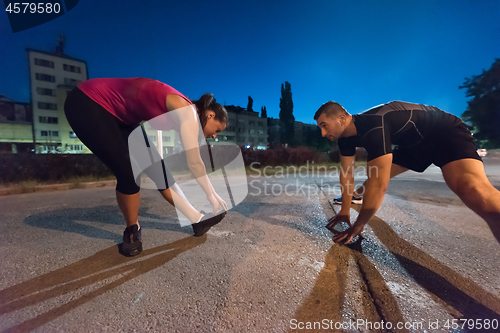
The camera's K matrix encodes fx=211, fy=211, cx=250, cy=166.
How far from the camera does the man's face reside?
198 cm

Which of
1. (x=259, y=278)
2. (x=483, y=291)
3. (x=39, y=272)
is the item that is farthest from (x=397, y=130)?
(x=39, y=272)

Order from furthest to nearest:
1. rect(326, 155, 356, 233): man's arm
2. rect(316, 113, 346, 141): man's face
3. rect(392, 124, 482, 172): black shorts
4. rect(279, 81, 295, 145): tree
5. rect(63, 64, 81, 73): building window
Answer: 1. rect(279, 81, 295, 145): tree
2. rect(63, 64, 81, 73): building window
3. rect(326, 155, 356, 233): man's arm
4. rect(316, 113, 346, 141): man's face
5. rect(392, 124, 482, 172): black shorts

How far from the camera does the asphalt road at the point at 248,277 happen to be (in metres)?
1.08

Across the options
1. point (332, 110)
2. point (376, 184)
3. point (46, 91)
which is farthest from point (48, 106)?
point (376, 184)

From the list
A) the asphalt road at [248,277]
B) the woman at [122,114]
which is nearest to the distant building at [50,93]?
the asphalt road at [248,277]

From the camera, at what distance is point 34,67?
23.4 meters

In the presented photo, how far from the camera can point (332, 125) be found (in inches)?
79.2

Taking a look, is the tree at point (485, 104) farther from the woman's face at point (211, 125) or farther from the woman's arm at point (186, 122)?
the woman's arm at point (186, 122)

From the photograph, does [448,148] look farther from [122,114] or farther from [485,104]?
[485,104]

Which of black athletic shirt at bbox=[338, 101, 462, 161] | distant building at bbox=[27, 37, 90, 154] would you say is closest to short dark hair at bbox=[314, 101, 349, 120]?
black athletic shirt at bbox=[338, 101, 462, 161]

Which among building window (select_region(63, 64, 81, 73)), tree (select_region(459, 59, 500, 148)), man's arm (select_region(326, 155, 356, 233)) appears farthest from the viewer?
building window (select_region(63, 64, 81, 73))

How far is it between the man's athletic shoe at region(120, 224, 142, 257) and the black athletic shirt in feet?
6.97

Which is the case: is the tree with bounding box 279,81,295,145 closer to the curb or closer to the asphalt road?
the curb

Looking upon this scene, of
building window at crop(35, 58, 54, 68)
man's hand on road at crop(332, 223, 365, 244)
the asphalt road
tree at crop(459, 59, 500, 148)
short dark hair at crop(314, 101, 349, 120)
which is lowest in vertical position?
the asphalt road
